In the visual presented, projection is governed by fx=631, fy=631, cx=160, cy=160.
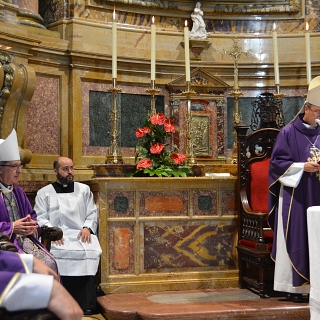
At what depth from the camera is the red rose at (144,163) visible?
19.4 ft

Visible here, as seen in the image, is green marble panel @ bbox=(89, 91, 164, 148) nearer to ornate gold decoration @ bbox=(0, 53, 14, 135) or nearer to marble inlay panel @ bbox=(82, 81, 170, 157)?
marble inlay panel @ bbox=(82, 81, 170, 157)

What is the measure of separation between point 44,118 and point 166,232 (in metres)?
2.33

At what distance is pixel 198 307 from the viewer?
4.98 metres

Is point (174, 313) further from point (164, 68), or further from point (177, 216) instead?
point (164, 68)

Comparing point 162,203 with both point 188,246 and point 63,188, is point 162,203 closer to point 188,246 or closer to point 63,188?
point 188,246

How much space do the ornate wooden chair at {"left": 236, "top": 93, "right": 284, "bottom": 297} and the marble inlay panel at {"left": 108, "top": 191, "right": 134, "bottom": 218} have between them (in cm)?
103

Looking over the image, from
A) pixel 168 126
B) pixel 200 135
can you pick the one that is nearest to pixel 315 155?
pixel 168 126

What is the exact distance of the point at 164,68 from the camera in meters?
8.16

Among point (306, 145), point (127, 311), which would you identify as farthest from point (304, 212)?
point (127, 311)

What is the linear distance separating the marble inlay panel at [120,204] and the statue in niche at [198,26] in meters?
3.13

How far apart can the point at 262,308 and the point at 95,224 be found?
171 cm

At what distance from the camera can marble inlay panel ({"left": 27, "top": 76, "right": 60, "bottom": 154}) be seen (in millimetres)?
7199

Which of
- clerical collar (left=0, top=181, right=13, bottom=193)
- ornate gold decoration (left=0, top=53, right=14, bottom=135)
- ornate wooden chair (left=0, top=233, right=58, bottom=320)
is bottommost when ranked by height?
ornate wooden chair (left=0, top=233, right=58, bottom=320)

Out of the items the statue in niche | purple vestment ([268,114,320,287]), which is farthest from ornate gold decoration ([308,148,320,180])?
the statue in niche
